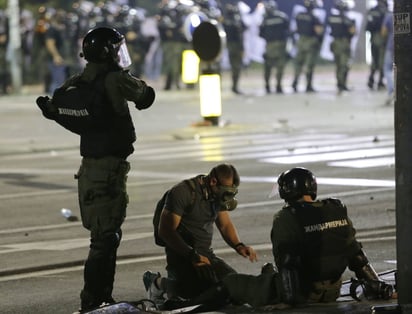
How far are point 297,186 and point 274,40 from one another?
81.1 feet

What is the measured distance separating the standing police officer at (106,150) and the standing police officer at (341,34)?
78.4ft

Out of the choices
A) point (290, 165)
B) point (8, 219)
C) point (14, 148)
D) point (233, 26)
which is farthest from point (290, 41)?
point (8, 219)

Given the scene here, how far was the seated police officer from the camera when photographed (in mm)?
8102

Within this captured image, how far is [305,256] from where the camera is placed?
8.12m

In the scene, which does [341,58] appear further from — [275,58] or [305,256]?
[305,256]

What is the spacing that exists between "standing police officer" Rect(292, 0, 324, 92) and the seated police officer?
80.3 feet

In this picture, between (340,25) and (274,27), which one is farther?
(340,25)

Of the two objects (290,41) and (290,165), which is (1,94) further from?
(290,165)

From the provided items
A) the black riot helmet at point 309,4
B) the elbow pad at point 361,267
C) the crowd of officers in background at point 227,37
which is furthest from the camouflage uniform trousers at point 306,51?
the elbow pad at point 361,267

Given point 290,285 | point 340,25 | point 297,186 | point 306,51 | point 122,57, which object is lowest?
point 290,285

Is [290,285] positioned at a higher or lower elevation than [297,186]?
lower

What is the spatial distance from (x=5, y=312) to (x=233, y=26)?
24153 mm

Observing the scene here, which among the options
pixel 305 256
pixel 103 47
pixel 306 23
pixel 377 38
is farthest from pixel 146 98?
pixel 306 23

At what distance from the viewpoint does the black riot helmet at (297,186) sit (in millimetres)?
8273
